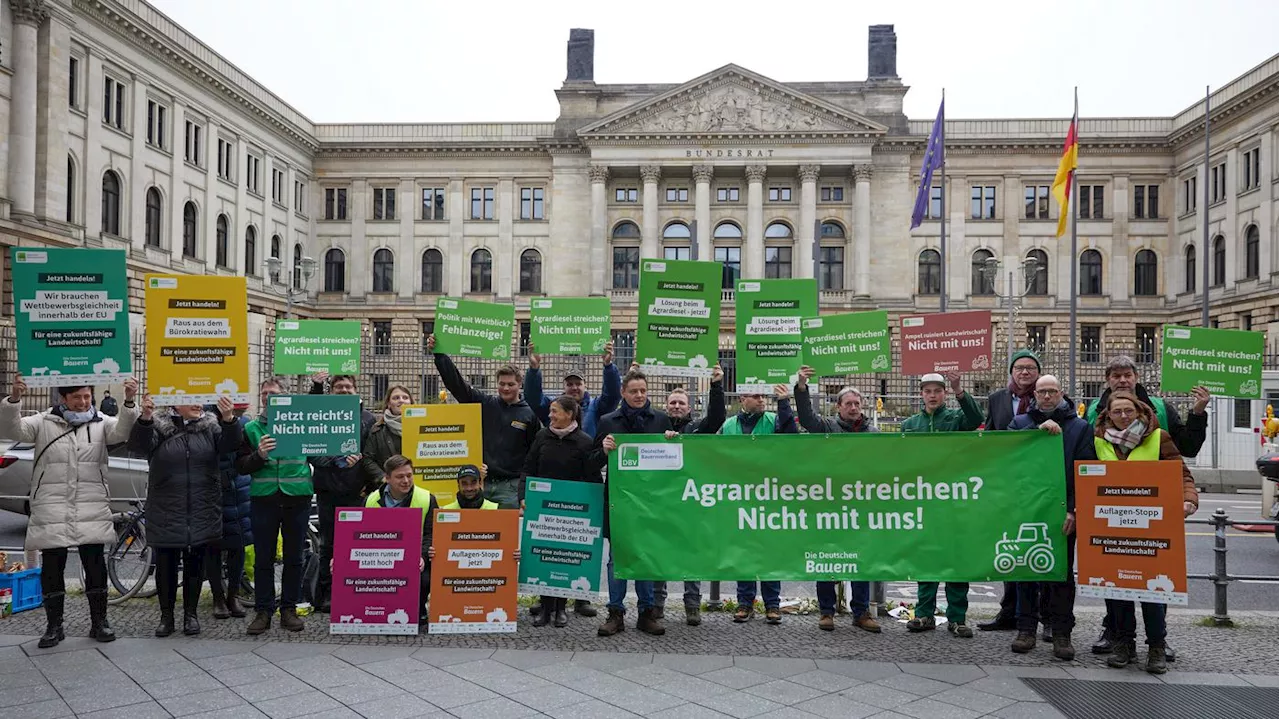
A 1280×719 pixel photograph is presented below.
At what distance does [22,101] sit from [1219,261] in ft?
180

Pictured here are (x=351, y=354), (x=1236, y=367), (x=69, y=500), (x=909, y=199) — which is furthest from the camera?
(x=909, y=199)

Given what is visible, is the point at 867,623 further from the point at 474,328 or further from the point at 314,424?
the point at 474,328

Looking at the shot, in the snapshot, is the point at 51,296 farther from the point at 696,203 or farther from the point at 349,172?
the point at 349,172

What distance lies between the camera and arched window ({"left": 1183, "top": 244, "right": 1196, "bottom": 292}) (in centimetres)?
5125

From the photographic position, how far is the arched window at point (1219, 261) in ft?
156

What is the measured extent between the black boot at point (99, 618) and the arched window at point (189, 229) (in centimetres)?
4040

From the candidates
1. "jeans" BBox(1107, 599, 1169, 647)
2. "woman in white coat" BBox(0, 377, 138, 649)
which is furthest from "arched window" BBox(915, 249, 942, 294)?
"woman in white coat" BBox(0, 377, 138, 649)

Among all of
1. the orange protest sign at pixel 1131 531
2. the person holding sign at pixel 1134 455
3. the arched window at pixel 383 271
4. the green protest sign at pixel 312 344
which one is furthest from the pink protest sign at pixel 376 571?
the arched window at pixel 383 271

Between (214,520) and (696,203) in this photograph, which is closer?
(214,520)

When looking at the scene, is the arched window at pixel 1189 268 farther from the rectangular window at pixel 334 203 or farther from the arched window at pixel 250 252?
the arched window at pixel 250 252

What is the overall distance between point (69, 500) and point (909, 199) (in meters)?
51.5

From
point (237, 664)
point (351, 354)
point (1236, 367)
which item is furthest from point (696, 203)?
point (237, 664)

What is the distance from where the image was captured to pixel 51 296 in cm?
731

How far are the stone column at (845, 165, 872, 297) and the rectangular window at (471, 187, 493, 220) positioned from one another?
72.6 feet
